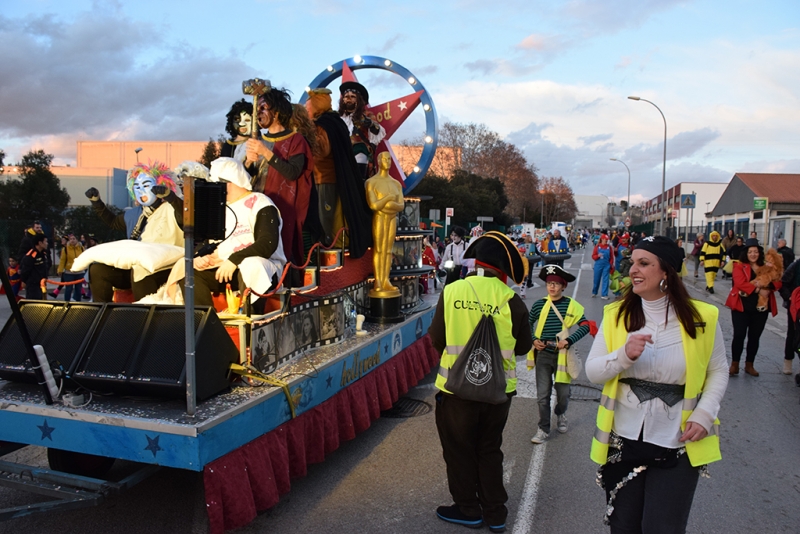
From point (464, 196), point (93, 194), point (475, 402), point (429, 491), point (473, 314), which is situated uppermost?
point (464, 196)

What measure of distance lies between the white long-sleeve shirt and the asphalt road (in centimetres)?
146

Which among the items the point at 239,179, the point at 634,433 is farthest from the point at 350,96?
the point at 634,433

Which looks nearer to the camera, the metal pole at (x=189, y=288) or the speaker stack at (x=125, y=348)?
the metal pole at (x=189, y=288)

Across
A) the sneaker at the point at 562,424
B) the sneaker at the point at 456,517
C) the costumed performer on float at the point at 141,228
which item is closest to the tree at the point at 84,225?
the costumed performer on float at the point at 141,228

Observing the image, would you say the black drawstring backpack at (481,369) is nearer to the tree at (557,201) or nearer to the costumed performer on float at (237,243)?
the costumed performer on float at (237,243)

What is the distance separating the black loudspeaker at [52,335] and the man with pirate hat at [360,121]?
3.76m

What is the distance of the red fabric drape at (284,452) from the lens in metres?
3.27

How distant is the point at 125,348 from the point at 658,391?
2.92 m

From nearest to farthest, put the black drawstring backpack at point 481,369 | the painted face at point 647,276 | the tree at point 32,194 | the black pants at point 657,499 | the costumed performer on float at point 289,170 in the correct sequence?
the black pants at point 657,499, the painted face at point 647,276, the black drawstring backpack at point 481,369, the costumed performer on float at point 289,170, the tree at point 32,194

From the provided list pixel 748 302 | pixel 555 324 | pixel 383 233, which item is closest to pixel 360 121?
pixel 383 233

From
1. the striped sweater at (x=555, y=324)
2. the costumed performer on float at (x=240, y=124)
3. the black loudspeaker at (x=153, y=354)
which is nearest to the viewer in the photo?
the black loudspeaker at (x=153, y=354)

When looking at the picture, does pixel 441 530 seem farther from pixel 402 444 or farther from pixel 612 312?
pixel 612 312

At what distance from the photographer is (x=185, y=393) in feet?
11.0

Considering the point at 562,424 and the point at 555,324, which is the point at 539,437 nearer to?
the point at 562,424
